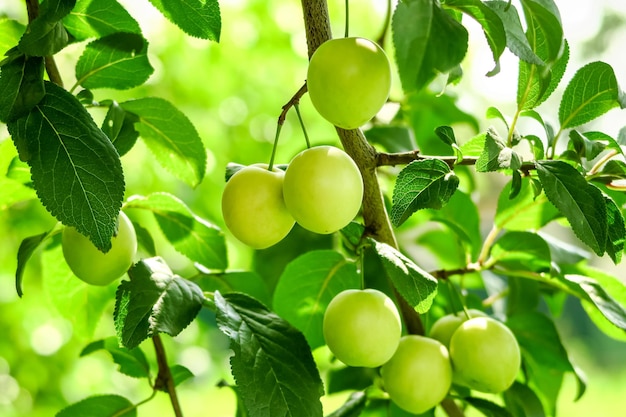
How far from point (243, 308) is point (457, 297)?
0.20m

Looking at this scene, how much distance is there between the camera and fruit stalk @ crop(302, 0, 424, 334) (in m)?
0.42

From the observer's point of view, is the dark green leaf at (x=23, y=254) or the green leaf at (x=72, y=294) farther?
the green leaf at (x=72, y=294)

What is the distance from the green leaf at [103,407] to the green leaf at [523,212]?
1.13 feet

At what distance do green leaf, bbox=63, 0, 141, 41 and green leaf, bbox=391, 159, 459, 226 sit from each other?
23 cm

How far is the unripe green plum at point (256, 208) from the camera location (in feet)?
1.41

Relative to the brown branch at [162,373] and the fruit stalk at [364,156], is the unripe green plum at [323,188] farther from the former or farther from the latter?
the brown branch at [162,373]

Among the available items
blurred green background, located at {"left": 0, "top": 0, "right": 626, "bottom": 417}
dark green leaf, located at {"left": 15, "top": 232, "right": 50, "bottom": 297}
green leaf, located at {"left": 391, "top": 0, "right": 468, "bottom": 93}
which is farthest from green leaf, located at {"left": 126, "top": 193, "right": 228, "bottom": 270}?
blurred green background, located at {"left": 0, "top": 0, "right": 626, "bottom": 417}

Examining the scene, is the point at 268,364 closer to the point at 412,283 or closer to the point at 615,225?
the point at 412,283

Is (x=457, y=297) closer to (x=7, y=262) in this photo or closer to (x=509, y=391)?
(x=509, y=391)

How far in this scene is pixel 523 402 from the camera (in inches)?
22.8

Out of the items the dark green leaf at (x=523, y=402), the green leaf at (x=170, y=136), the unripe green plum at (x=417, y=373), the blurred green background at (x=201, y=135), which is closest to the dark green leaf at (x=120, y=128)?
the green leaf at (x=170, y=136)

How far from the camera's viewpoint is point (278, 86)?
5.71 feet

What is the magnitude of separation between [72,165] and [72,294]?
0.25m

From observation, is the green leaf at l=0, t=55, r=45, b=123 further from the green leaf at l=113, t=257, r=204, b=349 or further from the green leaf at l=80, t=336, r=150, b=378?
the green leaf at l=80, t=336, r=150, b=378
